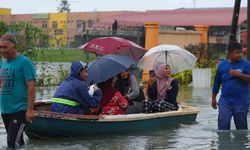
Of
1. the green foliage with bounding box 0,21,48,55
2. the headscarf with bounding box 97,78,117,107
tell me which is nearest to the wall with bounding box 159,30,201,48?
the green foliage with bounding box 0,21,48,55

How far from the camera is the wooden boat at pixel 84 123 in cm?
962

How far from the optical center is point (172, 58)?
14.4 m

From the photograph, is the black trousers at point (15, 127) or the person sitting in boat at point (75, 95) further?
the person sitting in boat at point (75, 95)

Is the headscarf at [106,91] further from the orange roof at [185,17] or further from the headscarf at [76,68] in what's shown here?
the orange roof at [185,17]

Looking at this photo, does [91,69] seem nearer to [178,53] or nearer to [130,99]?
[130,99]

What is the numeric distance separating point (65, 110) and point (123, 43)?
3.84 metres

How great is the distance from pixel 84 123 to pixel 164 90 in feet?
8.40

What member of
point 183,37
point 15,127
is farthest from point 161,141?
point 183,37

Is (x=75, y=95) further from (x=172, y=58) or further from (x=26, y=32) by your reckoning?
(x=26, y=32)

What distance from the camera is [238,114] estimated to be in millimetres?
9367

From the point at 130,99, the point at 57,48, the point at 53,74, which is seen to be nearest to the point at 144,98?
the point at 130,99

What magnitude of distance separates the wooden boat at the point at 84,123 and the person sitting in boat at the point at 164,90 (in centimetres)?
38

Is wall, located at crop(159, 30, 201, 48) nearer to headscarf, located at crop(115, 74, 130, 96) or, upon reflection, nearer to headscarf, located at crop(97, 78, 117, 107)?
headscarf, located at crop(115, 74, 130, 96)

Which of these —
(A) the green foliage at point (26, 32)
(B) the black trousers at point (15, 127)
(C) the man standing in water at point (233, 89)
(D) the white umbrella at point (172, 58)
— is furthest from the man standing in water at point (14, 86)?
(A) the green foliage at point (26, 32)
